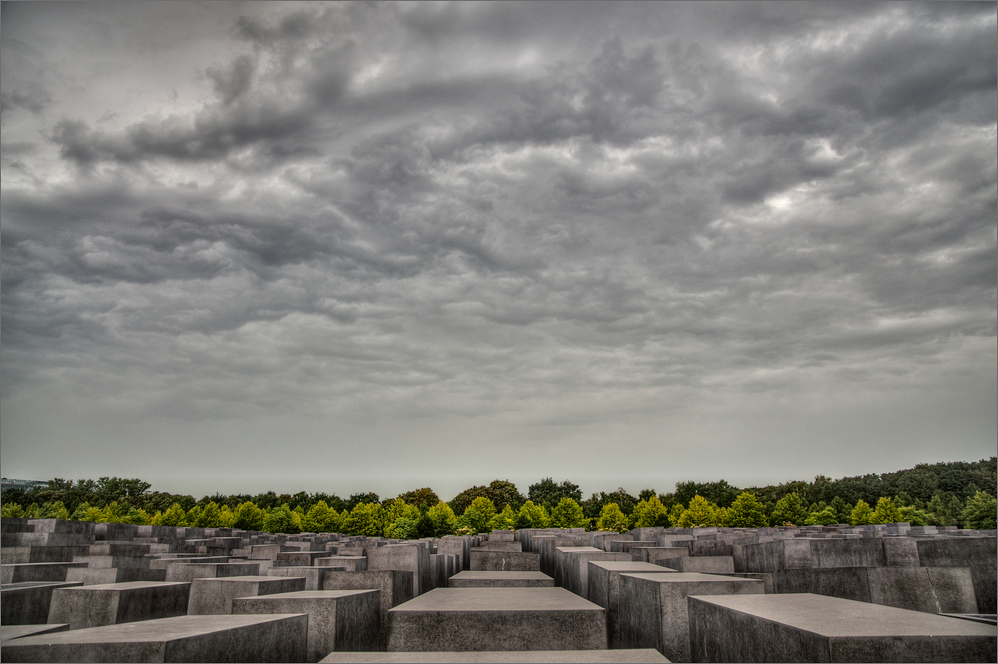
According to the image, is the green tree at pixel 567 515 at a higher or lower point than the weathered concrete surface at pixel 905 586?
lower

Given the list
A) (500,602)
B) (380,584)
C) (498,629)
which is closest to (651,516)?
(380,584)

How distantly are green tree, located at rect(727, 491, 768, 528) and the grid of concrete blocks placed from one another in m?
44.3

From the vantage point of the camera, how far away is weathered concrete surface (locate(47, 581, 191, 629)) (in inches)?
333

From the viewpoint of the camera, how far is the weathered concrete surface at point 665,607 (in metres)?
6.27

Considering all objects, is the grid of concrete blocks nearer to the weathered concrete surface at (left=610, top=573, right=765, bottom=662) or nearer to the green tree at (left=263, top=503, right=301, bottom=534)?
the weathered concrete surface at (left=610, top=573, right=765, bottom=662)

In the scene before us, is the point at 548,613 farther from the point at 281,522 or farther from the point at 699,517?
the point at 281,522

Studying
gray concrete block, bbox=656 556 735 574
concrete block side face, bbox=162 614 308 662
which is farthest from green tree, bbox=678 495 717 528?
concrete block side face, bbox=162 614 308 662

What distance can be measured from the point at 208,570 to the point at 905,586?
41.6 ft

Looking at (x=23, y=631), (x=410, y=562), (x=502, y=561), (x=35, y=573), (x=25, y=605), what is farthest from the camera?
(x=502, y=561)

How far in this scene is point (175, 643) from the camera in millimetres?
4570

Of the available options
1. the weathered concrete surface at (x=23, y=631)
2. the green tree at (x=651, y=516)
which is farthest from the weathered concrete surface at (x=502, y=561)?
the green tree at (x=651, y=516)

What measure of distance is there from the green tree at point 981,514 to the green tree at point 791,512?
12.5 meters

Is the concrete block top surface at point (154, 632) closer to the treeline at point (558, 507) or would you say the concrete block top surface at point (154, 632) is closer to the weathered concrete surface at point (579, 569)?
the weathered concrete surface at point (579, 569)

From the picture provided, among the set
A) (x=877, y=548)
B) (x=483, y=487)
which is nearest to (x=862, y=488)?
(x=483, y=487)
